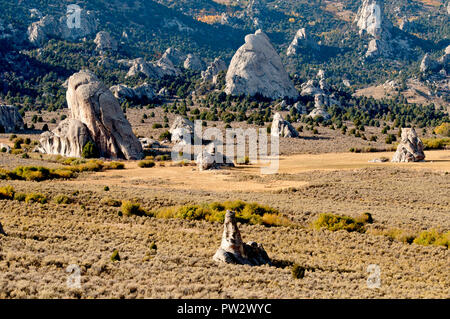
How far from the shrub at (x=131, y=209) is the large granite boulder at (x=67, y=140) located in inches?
1263

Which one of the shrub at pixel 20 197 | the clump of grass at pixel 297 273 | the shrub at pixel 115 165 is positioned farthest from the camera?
the shrub at pixel 115 165

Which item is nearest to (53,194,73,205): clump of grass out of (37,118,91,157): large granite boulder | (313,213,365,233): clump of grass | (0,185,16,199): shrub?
(0,185,16,199): shrub

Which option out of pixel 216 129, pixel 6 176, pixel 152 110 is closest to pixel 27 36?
pixel 152 110

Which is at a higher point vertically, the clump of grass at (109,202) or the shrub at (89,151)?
the shrub at (89,151)

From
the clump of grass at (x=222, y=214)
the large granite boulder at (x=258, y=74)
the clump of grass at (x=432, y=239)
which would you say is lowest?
the clump of grass at (x=432, y=239)

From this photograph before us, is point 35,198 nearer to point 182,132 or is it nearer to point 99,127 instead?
point 99,127

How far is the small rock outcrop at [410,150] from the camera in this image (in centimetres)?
6169

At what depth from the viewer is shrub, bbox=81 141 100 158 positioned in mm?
59750

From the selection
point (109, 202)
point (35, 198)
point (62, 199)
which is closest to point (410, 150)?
point (109, 202)

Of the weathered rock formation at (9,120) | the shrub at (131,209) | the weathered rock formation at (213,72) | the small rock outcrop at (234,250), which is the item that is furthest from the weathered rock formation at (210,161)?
the weathered rock formation at (213,72)

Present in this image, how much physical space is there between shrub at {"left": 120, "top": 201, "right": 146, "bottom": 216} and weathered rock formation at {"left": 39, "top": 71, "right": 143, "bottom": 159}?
98.4 feet

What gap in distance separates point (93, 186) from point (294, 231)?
22379 mm

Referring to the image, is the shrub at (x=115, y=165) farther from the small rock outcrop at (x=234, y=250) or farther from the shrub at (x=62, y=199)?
the small rock outcrop at (x=234, y=250)
